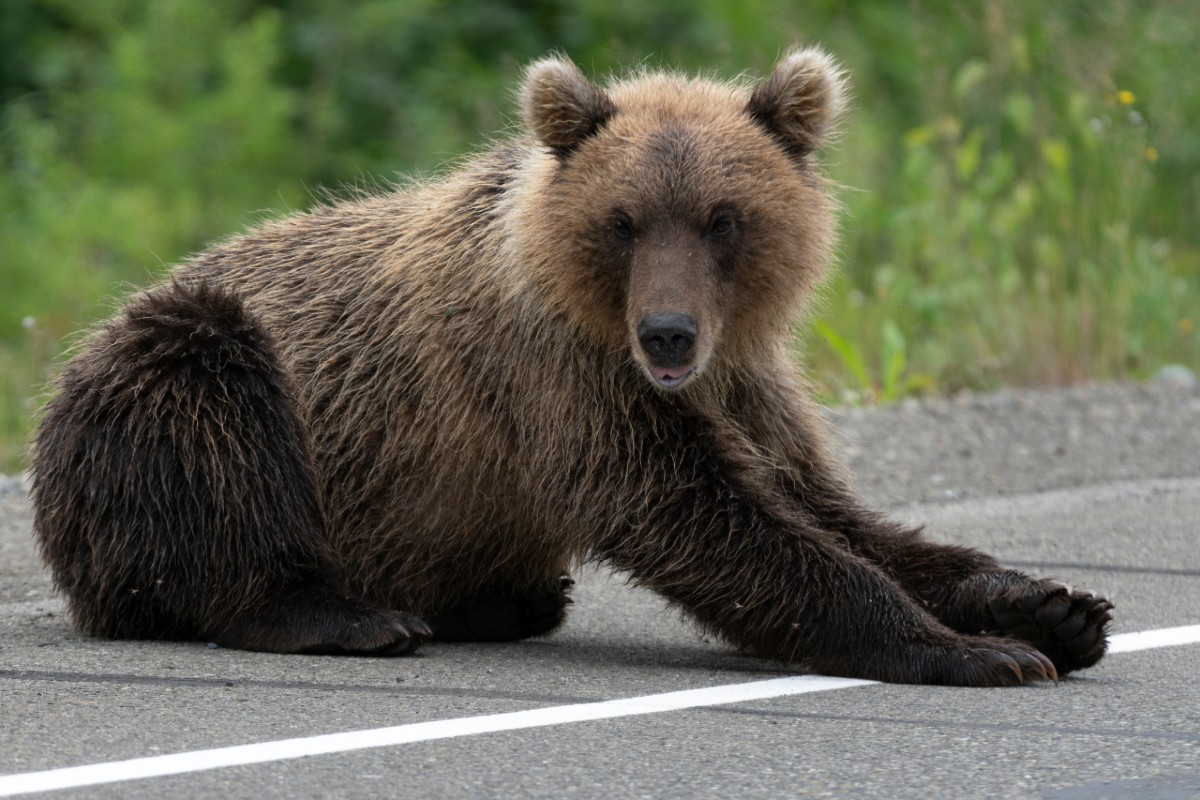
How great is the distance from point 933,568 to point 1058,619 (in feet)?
1.80

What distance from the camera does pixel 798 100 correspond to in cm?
561

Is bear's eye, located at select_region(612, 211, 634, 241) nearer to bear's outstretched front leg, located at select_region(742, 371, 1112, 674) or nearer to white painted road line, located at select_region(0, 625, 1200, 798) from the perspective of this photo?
bear's outstretched front leg, located at select_region(742, 371, 1112, 674)

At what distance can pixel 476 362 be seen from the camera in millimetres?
5527

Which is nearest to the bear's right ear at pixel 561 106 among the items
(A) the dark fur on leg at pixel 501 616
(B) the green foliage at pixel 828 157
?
(B) the green foliage at pixel 828 157

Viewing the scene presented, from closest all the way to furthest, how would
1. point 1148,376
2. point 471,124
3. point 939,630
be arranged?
point 939,630 < point 1148,376 < point 471,124

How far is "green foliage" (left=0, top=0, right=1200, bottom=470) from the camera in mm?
10664

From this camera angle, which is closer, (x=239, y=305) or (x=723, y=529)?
(x=723, y=529)

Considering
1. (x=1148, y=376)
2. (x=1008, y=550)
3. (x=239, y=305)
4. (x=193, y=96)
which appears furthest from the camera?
(x=193, y=96)

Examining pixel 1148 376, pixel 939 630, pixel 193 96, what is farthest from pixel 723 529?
pixel 193 96

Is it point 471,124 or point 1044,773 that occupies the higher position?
point 471,124

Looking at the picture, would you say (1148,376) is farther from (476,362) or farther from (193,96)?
(193,96)

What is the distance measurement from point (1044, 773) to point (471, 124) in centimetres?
1523

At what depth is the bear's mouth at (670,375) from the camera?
16.8 ft

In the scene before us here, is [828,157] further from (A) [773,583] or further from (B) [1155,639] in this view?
(A) [773,583]
